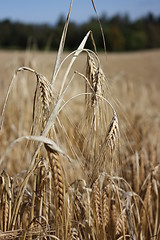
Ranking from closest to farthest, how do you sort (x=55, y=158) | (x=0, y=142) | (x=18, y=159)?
1. (x=55, y=158)
2. (x=18, y=159)
3. (x=0, y=142)

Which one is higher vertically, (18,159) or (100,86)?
(100,86)

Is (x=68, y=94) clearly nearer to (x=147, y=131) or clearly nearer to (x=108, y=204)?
(x=147, y=131)

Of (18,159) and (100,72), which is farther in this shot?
(18,159)

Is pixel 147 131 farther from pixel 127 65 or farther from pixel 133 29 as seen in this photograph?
pixel 133 29

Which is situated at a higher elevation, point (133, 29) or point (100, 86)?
point (133, 29)

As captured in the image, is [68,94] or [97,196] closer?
[97,196]

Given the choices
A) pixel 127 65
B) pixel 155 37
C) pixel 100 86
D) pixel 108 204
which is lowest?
pixel 108 204

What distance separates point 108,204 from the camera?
0.82 meters

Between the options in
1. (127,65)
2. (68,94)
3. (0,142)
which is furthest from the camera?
(127,65)

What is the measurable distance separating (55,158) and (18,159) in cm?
114

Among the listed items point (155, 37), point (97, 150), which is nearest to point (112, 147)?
point (97, 150)

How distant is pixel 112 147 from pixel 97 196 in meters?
0.15

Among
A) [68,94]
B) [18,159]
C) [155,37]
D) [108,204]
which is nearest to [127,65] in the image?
[68,94]

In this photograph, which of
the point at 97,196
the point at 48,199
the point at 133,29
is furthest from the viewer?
the point at 133,29
